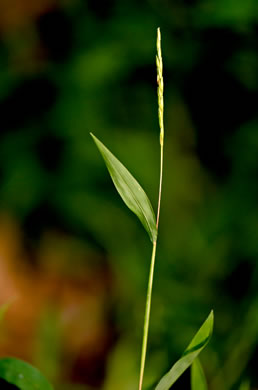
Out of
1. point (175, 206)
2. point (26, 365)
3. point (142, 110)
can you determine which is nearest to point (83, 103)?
point (142, 110)

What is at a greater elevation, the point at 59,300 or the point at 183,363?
the point at 183,363

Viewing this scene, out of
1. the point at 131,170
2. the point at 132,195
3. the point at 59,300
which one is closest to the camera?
the point at 132,195

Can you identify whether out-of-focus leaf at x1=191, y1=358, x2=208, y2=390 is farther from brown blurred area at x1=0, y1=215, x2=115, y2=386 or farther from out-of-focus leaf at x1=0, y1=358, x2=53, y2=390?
brown blurred area at x1=0, y1=215, x2=115, y2=386

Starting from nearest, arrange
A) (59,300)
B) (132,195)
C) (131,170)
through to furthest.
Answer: (132,195) → (131,170) → (59,300)

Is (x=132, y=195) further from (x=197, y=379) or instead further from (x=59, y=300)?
(x=59, y=300)

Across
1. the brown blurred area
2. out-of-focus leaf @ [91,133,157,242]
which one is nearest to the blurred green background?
the brown blurred area

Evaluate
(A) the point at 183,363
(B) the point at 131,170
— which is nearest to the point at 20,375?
(A) the point at 183,363

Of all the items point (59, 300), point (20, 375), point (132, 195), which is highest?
point (132, 195)

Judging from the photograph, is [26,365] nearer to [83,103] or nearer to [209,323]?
[209,323]
